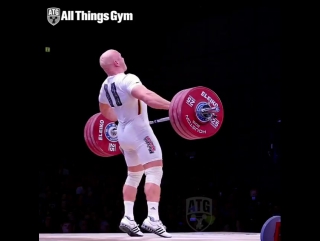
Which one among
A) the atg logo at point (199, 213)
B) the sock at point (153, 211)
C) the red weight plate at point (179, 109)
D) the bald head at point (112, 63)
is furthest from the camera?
the atg logo at point (199, 213)

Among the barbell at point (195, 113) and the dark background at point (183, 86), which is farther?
the dark background at point (183, 86)

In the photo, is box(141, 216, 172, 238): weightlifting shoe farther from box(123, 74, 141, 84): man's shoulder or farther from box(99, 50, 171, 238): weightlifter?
box(123, 74, 141, 84): man's shoulder

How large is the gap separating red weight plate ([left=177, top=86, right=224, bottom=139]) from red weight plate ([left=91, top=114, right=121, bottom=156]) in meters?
1.11

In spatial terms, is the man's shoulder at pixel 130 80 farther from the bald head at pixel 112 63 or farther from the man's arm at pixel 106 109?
the man's arm at pixel 106 109

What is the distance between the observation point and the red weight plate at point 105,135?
5422 mm

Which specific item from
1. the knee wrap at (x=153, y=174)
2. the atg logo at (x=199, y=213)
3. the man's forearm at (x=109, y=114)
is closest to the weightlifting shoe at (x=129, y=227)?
the knee wrap at (x=153, y=174)

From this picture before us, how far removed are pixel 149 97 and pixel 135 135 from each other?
15.1 inches

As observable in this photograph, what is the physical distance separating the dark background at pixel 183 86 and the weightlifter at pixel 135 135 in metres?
6.07

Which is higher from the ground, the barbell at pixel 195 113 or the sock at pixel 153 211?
the barbell at pixel 195 113

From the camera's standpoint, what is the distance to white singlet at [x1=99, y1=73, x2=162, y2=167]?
469 centimetres

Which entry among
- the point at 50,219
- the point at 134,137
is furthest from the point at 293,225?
the point at 50,219

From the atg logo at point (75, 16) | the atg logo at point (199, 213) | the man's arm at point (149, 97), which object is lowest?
the atg logo at point (199, 213)

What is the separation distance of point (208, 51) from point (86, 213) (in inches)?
178

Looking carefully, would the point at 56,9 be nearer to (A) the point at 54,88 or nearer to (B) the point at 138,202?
(A) the point at 54,88
